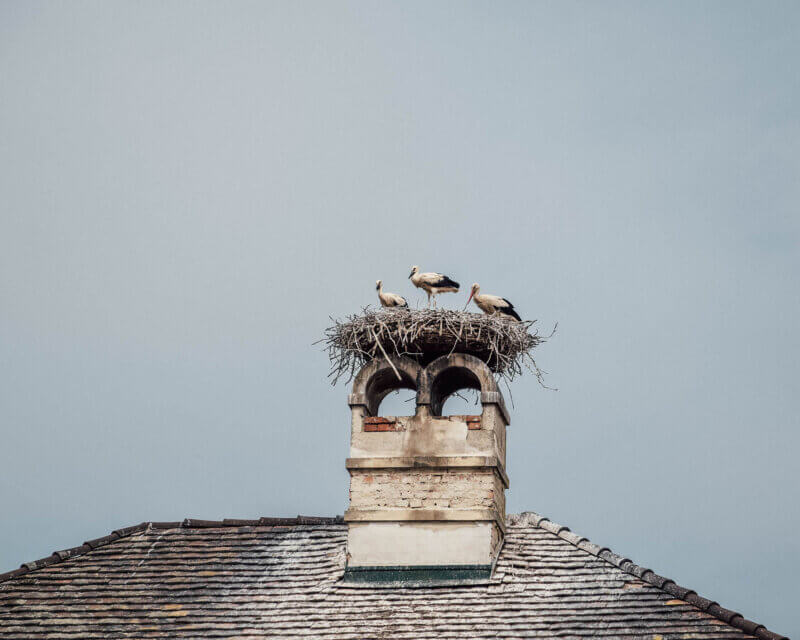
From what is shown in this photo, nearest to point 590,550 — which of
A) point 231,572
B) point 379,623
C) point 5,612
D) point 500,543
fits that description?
point 500,543

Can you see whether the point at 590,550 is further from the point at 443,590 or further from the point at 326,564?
the point at 326,564

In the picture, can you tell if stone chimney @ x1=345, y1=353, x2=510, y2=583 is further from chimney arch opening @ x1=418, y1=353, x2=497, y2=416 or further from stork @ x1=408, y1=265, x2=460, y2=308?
stork @ x1=408, y1=265, x2=460, y2=308

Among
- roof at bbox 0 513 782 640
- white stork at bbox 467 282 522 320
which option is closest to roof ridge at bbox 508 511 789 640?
roof at bbox 0 513 782 640

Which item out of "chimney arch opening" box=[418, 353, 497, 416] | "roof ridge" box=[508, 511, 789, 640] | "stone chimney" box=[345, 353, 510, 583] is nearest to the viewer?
"roof ridge" box=[508, 511, 789, 640]

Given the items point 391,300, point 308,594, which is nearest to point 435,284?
point 391,300

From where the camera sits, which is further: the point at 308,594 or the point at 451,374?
the point at 451,374

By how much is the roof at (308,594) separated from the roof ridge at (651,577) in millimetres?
12

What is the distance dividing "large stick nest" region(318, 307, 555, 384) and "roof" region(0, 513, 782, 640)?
1772mm

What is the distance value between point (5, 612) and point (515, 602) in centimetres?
512

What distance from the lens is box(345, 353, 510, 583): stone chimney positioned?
14453 mm

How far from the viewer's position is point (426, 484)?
14820mm

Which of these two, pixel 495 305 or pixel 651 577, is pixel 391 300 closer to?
pixel 495 305

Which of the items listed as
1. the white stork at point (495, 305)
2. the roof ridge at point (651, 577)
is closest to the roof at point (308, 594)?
the roof ridge at point (651, 577)

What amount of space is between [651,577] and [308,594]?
132 inches
